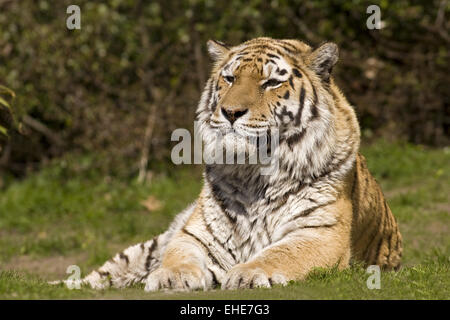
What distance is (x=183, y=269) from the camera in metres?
5.09

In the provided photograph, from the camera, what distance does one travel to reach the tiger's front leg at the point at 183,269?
4.96 meters

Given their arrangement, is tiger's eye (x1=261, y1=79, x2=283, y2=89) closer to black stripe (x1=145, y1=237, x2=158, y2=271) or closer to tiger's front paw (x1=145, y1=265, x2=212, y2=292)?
tiger's front paw (x1=145, y1=265, x2=212, y2=292)

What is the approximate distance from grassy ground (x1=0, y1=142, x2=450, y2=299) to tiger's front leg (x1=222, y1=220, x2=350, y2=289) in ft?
0.39

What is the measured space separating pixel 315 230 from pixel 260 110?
92cm

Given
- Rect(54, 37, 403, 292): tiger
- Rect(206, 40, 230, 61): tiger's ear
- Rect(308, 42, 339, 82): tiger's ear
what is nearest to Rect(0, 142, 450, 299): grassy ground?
Rect(54, 37, 403, 292): tiger

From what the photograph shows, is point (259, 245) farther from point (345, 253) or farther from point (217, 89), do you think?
point (217, 89)

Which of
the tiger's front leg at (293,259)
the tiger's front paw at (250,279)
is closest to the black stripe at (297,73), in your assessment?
the tiger's front leg at (293,259)

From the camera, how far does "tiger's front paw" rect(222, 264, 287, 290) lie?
191 inches

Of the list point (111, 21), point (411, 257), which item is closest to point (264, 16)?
point (111, 21)

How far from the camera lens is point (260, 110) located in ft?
18.1

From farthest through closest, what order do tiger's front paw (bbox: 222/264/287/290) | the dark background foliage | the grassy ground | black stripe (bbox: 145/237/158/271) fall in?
1. the dark background foliage
2. black stripe (bbox: 145/237/158/271)
3. the grassy ground
4. tiger's front paw (bbox: 222/264/287/290)

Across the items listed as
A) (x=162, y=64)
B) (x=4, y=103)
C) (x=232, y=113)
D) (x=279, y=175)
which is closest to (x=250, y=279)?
(x=279, y=175)

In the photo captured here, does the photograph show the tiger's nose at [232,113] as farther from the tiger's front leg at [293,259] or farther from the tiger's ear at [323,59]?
the tiger's front leg at [293,259]

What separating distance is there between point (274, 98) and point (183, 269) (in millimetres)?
1418
